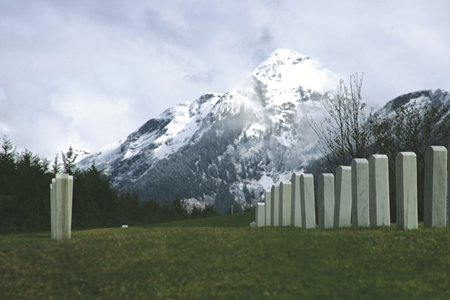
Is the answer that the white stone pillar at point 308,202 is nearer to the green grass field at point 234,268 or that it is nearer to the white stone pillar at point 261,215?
the green grass field at point 234,268

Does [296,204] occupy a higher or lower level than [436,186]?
lower

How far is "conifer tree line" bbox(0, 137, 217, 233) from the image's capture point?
175 ft

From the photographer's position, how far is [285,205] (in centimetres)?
2552

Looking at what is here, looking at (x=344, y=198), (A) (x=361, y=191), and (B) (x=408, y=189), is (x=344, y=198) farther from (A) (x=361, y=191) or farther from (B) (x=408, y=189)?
(B) (x=408, y=189)

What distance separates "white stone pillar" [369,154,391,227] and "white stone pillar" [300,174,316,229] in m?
3.91

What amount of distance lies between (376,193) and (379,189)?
0.54 ft

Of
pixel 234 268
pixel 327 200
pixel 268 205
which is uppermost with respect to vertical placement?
pixel 327 200

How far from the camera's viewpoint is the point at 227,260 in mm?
11094

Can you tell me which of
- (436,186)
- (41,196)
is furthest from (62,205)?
(41,196)

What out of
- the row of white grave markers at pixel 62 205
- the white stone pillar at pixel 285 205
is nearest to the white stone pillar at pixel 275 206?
the white stone pillar at pixel 285 205

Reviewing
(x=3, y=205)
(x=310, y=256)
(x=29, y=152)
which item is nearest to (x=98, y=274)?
(x=310, y=256)

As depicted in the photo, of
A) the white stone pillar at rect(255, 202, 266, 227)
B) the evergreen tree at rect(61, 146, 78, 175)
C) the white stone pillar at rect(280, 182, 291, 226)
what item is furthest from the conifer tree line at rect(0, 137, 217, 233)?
the white stone pillar at rect(280, 182, 291, 226)

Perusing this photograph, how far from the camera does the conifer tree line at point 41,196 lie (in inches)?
2105

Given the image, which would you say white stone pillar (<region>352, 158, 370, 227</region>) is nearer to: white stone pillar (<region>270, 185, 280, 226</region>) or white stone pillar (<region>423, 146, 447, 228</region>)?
white stone pillar (<region>423, 146, 447, 228</region>)
